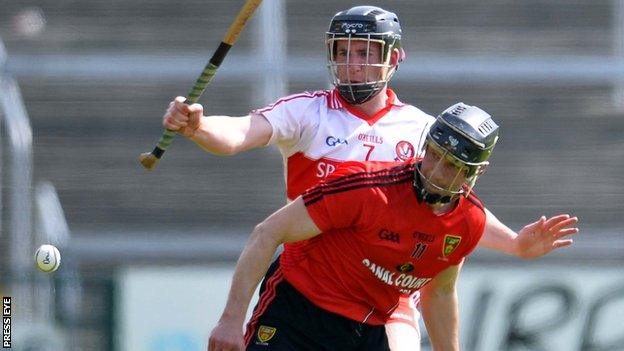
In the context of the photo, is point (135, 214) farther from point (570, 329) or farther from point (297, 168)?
point (297, 168)

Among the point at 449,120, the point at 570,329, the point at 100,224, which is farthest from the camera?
the point at 100,224

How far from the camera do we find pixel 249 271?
13.4 feet

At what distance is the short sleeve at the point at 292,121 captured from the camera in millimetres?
4750

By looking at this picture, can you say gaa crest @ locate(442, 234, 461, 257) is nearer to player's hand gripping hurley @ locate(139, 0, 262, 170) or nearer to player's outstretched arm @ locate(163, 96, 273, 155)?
player's outstretched arm @ locate(163, 96, 273, 155)

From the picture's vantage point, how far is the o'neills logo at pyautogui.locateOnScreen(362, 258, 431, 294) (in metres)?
4.30

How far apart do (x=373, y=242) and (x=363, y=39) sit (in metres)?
0.89

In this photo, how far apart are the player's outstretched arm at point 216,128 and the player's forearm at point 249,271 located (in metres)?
0.52

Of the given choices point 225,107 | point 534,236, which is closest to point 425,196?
point 534,236

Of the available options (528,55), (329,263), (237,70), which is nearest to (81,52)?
(237,70)

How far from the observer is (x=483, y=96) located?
317 inches

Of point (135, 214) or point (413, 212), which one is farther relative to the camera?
point (135, 214)

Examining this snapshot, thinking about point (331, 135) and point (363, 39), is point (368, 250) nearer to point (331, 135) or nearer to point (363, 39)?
point (331, 135)

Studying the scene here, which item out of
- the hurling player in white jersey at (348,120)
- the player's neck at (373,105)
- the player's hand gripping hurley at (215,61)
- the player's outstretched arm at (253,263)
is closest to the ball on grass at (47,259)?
the player's hand gripping hurley at (215,61)

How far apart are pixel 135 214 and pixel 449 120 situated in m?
4.14
